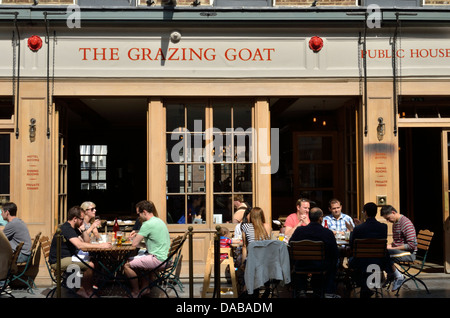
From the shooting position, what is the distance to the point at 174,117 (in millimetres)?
9602

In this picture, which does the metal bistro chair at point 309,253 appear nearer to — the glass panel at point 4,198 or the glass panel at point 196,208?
the glass panel at point 196,208

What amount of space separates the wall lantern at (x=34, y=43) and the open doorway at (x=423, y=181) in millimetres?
7378

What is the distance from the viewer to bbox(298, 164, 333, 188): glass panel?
12.5 m

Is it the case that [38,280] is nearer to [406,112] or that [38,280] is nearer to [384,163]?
[384,163]

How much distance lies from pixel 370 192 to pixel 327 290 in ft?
8.38

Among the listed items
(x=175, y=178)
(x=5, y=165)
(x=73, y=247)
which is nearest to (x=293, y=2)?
(x=175, y=178)

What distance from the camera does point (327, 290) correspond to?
297 inches

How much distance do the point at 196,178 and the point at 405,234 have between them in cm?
359

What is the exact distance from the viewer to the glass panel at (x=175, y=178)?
9555 millimetres

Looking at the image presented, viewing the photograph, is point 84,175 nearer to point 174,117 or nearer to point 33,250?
point 174,117

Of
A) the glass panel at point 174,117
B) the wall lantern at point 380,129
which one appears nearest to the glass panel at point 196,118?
the glass panel at point 174,117

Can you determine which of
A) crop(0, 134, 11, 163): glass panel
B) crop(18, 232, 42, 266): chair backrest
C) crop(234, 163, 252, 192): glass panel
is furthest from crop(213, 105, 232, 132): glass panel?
crop(0, 134, 11, 163): glass panel
